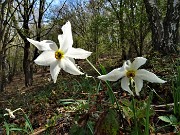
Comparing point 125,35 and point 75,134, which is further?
point 125,35

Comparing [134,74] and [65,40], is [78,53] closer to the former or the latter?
[65,40]

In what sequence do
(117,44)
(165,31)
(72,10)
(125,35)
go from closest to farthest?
(165,31) < (125,35) < (117,44) < (72,10)

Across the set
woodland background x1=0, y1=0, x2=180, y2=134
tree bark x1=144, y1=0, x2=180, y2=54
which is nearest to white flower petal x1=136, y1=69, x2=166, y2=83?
woodland background x1=0, y1=0, x2=180, y2=134

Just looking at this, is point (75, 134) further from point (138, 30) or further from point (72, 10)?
point (72, 10)

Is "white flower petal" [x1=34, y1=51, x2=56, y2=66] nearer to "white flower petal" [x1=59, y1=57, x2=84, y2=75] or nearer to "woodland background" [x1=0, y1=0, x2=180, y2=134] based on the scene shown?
"white flower petal" [x1=59, y1=57, x2=84, y2=75]

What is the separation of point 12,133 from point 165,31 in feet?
13.6

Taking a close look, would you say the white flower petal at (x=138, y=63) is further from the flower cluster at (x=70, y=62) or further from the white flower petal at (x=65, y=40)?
the white flower petal at (x=65, y=40)

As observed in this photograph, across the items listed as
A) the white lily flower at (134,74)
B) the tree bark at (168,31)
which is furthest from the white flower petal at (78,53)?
the tree bark at (168,31)

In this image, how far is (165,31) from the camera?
624cm

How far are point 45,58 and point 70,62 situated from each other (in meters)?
0.10

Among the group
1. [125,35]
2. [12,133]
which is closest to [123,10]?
[125,35]

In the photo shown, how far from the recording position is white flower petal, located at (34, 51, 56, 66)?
3.75 ft

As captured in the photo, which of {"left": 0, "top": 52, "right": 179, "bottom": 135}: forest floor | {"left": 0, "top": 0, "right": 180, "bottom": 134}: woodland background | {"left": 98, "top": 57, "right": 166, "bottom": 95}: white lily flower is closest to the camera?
{"left": 98, "top": 57, "right": 166, "bottom": 95}: white lily flower

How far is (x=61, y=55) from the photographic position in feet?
3.81
